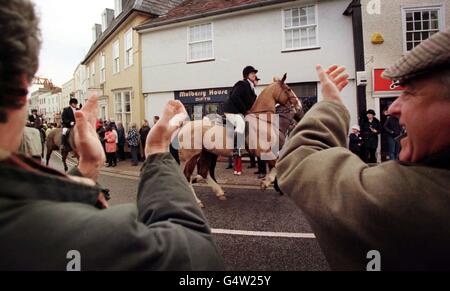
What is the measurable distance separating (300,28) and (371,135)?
16.6ft

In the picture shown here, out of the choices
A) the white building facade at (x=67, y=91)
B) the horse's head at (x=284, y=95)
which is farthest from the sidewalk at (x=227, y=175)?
the white building facade at (x=67, y=91)

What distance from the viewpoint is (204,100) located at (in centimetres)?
1339

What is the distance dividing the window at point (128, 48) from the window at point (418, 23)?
12.6 m

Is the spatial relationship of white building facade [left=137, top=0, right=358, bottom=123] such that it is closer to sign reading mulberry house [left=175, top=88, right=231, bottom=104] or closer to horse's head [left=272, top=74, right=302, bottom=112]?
sign reading mulberry house [left=175, top=88, right=231, bottom=104]

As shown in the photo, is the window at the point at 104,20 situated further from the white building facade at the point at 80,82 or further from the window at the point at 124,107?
the window at the point at 124,107

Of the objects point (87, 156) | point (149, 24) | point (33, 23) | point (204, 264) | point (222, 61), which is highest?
point (149, 24)

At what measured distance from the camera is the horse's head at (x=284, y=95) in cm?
683

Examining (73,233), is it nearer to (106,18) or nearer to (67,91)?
(106,18)

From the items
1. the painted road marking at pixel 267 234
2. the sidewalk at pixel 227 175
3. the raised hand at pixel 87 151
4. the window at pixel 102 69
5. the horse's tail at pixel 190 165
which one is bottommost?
the painted road marking at pixel 267 234

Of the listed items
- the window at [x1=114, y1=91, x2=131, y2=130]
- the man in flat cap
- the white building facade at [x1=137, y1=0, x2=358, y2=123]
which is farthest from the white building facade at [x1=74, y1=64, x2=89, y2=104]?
the man in flat cap
